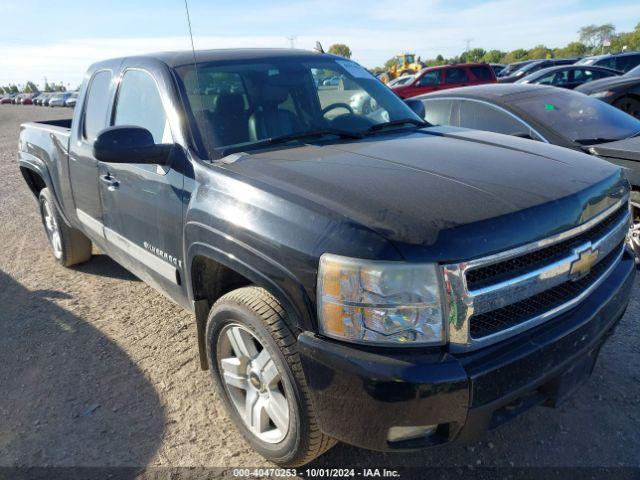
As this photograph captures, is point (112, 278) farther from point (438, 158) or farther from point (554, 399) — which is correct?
point (554, 399)

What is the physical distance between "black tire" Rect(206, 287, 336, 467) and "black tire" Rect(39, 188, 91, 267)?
115 inches

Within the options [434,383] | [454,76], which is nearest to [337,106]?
[434,383]

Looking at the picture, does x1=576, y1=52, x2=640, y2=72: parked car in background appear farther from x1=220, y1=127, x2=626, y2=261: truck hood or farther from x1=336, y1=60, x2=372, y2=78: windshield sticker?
x1=220, y1=127, x2=626, y2=261: truck hood

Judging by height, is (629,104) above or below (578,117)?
below

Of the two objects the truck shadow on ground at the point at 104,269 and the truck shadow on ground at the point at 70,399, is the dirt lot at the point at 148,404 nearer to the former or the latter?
the truck shadow on ground at the point at 70,399

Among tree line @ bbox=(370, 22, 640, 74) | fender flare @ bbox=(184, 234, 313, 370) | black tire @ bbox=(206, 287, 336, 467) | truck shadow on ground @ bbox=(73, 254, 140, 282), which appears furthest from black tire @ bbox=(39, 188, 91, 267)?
tree line @ bbox=(370, 22, 640, 74)

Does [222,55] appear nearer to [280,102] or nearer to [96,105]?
[280,102]

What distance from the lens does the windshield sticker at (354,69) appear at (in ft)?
12.0

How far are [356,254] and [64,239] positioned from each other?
3.91 meters

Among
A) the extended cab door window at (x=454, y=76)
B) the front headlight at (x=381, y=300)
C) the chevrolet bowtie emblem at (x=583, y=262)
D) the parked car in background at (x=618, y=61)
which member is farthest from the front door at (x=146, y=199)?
the parked car in background at (x=618, y=61)

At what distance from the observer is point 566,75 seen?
15.0 m

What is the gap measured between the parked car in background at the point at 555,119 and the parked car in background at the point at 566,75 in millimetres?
10184

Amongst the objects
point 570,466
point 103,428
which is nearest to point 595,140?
point 570,466

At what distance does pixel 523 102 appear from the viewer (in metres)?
5.11
